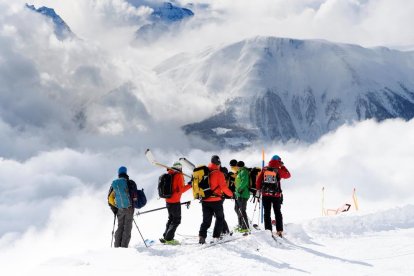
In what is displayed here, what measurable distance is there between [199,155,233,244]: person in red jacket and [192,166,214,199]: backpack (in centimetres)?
11

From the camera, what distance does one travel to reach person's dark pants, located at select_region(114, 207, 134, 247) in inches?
619

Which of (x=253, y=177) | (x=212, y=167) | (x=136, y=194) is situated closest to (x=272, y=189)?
(x=253, y=177)

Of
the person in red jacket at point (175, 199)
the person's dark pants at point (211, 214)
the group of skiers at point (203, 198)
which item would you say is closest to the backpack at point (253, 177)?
the group of skiers at point (203, 198)

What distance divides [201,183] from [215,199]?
2.15 feet

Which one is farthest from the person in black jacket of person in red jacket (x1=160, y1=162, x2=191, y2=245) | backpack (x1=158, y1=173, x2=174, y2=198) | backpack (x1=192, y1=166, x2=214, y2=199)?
backpack (x1=192, y1=166, x2=214, y2=199)

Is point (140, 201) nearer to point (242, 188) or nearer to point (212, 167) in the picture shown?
point (212, 167)

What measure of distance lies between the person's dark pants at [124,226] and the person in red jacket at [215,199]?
2189 millimetres

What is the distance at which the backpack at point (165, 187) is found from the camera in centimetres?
1562

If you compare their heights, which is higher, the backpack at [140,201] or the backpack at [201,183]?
the backpack at [201,183]

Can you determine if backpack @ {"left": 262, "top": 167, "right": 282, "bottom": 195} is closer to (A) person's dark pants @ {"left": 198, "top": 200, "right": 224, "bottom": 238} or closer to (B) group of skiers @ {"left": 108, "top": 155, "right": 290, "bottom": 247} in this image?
(B) group of skiers @ {"left": 108, "top": 155, "right": 290, "bottom": 247}

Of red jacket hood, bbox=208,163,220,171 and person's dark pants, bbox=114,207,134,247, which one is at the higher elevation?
red jacket hood, bbox=208,163,220,171

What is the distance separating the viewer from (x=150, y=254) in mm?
13852

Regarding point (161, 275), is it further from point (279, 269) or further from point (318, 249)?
point (318, 249)

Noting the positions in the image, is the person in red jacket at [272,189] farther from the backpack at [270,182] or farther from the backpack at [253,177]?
the backpack at [253,177]
